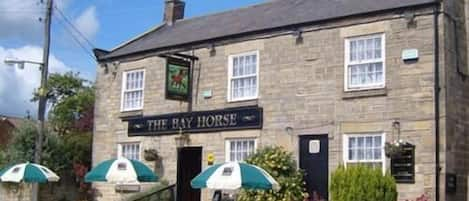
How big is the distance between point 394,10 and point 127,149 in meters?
11.1

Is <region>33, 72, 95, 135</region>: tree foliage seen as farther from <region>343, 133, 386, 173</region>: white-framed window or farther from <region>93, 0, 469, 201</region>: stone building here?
<region>343, 133, 386, 173</region>: white-framed window

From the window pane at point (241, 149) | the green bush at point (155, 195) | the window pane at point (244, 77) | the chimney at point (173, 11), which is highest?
the chimney at point (173, 11)

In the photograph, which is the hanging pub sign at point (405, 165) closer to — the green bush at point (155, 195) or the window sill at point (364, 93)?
the window sill at point (364, 93)

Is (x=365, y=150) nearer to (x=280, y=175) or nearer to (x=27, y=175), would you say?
(x=280, y=175)

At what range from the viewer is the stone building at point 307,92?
55.3 feet

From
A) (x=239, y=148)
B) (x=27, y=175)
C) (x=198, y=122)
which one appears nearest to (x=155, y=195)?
(x=198, y=122)

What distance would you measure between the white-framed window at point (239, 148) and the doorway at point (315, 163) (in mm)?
1654

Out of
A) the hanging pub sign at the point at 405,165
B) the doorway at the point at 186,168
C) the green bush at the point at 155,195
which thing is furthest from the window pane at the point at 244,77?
the hanging pub sign at the point at 405,165

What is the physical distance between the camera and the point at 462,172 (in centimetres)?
1739

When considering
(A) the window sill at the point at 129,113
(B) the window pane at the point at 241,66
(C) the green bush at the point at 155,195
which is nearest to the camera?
(B) the window pane at the point at 241,66

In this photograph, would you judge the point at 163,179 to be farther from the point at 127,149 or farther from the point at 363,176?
the point at 363,176

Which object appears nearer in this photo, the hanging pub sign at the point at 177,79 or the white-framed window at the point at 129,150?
the hanging pub sign at the point at 177,79

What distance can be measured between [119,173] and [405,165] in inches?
292

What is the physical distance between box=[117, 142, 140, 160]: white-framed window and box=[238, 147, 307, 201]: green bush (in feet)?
19.6
